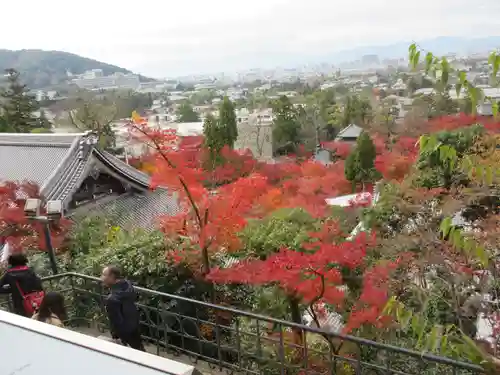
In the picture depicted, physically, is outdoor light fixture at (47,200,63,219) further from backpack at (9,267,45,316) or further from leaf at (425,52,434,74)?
leaf at (425,52,434,74)

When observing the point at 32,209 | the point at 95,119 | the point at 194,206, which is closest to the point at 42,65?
the point at 95,119

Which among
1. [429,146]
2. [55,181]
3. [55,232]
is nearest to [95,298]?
[55,232]

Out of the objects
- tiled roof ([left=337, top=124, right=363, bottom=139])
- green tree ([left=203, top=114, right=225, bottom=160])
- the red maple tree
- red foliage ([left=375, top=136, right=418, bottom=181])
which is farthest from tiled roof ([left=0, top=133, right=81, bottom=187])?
tiled roof ([left=337, top=124, right=363, bottom=139])

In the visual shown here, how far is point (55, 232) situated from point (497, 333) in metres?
8.34

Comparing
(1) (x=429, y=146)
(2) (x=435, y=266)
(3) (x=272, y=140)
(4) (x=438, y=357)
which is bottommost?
(3) (x=272, y=140)

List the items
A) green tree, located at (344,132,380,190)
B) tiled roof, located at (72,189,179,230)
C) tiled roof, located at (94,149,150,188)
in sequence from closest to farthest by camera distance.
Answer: tiled roof, located at (72,189,179,230) → tiled roof, located at (94,149,150,188) → green tree, located at (344,132,380,190)

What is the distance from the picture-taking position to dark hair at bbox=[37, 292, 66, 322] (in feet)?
13.3

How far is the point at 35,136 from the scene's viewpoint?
15547mm

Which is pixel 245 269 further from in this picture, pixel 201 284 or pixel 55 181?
pixel 55 181

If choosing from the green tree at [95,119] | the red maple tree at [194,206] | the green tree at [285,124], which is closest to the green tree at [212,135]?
the green tree at [95,119]

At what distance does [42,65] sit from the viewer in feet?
432

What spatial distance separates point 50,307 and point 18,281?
0.92 m

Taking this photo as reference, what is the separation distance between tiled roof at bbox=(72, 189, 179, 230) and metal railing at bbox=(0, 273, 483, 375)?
241 inches

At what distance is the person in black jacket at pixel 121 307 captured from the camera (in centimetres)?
431
